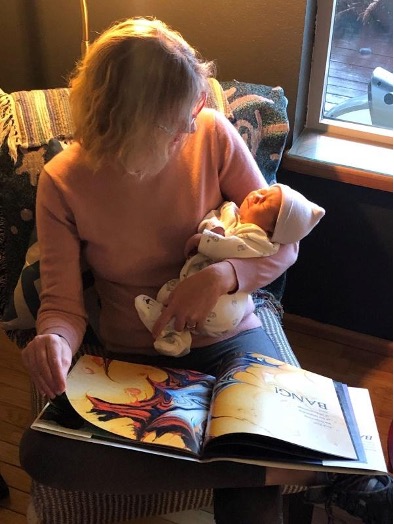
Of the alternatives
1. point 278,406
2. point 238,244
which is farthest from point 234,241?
point 278,406

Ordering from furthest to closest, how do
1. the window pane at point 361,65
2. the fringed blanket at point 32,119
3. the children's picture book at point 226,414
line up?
the window pane at point 361,65, the fringed blanket at point 32,119, the children's picture book at point 226,414

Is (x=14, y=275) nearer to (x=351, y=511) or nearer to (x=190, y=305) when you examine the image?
(x=190, y=305)

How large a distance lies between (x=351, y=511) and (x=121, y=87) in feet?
2.46

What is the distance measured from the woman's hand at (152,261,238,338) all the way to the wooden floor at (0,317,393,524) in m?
0.54

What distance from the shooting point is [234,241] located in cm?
114

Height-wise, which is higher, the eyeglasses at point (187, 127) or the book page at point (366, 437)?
the eyeglasses at point (187, 127)

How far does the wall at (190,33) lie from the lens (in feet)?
4.94

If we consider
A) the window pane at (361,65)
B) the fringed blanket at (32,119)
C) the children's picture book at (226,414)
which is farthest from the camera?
the window pane at (361,65)

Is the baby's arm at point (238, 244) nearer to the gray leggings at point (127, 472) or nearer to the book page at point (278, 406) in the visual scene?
the book page at point (278, 406)

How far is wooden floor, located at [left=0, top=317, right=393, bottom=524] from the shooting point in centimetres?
148

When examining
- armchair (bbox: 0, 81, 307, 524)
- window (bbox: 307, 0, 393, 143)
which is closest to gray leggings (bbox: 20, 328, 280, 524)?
armchair (bbox: 0, 81, 307, 524)

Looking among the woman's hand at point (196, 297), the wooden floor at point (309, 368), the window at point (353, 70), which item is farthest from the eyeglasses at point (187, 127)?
the wooden floor at point (309, 368)

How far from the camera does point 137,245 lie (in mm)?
1181

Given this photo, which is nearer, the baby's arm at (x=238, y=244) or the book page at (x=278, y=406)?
the book page at (x=278, y=406)
